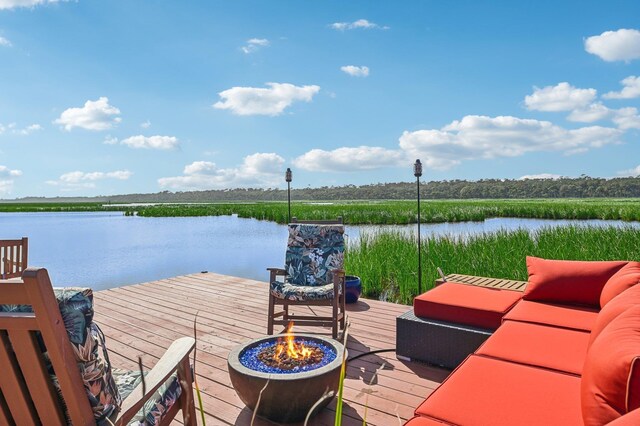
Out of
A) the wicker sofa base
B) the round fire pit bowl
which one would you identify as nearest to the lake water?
the wicker sofa base

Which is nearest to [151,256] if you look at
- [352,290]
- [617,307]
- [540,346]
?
[352,290]

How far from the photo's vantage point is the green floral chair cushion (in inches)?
42.0

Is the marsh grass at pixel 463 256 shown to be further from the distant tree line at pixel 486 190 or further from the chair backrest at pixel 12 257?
the distant tree line at pixel 486 190

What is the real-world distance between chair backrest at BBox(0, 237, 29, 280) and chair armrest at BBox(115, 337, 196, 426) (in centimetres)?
251

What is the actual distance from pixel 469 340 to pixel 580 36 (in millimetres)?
7305

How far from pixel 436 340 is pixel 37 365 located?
7.97 ft

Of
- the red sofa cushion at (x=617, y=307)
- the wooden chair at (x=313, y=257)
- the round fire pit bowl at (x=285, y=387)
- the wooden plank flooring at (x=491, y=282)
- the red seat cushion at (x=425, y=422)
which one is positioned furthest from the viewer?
the wooden chair at (x=313, y=257)

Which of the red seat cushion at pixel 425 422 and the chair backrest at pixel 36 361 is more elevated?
the chair backrest at pixel 36 361

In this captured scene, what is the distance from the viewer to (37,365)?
1096 millimetres

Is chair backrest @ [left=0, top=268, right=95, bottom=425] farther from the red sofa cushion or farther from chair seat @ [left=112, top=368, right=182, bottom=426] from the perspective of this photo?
the red sofa cushion

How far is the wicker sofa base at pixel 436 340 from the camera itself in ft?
8.89

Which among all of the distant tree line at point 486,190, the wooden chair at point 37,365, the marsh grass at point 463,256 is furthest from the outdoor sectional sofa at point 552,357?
the distant tree line at point 486,190

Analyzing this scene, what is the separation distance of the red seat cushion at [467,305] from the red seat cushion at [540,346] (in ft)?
0.83

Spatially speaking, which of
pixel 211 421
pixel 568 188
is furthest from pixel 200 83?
pixel 568 188
